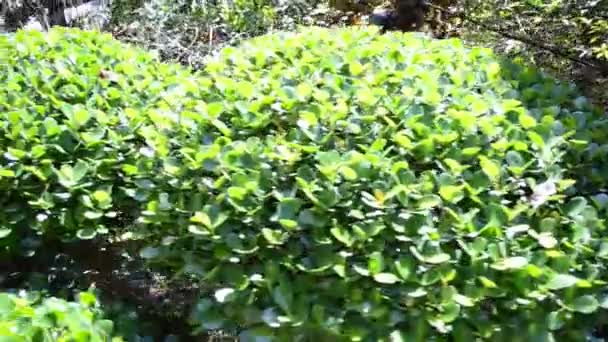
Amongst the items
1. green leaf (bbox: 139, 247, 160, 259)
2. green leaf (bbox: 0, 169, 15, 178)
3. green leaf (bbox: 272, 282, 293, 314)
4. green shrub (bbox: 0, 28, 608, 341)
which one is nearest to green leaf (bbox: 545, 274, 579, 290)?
green shrub (bbox: 0, 28, 608, 341)

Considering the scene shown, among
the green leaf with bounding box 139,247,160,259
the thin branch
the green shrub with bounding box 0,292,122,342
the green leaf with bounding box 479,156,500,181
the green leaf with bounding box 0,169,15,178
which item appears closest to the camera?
→ the green shrub with bounding box 0,292,122,342

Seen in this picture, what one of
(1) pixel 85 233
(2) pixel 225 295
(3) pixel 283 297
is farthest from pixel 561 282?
(1) pixel 85 233

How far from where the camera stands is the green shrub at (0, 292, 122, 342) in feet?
4.62

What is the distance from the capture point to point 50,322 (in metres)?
1.48

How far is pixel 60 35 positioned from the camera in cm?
271

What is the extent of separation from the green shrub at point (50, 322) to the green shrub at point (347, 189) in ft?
0.76

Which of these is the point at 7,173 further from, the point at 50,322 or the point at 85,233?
the point at 50,322

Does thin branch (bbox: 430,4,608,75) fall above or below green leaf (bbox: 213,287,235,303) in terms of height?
above

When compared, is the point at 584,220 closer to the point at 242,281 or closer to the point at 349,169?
the point at 349,169

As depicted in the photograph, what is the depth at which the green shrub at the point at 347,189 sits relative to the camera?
1.52 metres

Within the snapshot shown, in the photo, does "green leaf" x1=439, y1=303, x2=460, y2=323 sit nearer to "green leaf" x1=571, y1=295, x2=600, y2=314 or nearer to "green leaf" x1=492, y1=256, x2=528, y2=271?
"green leaf" x1=492, y1=256, x2=528, y2=271

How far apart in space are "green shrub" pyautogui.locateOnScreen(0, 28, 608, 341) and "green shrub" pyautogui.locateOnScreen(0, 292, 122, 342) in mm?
231

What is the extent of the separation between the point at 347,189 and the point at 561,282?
0.54 m

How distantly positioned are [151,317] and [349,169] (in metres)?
0.93
